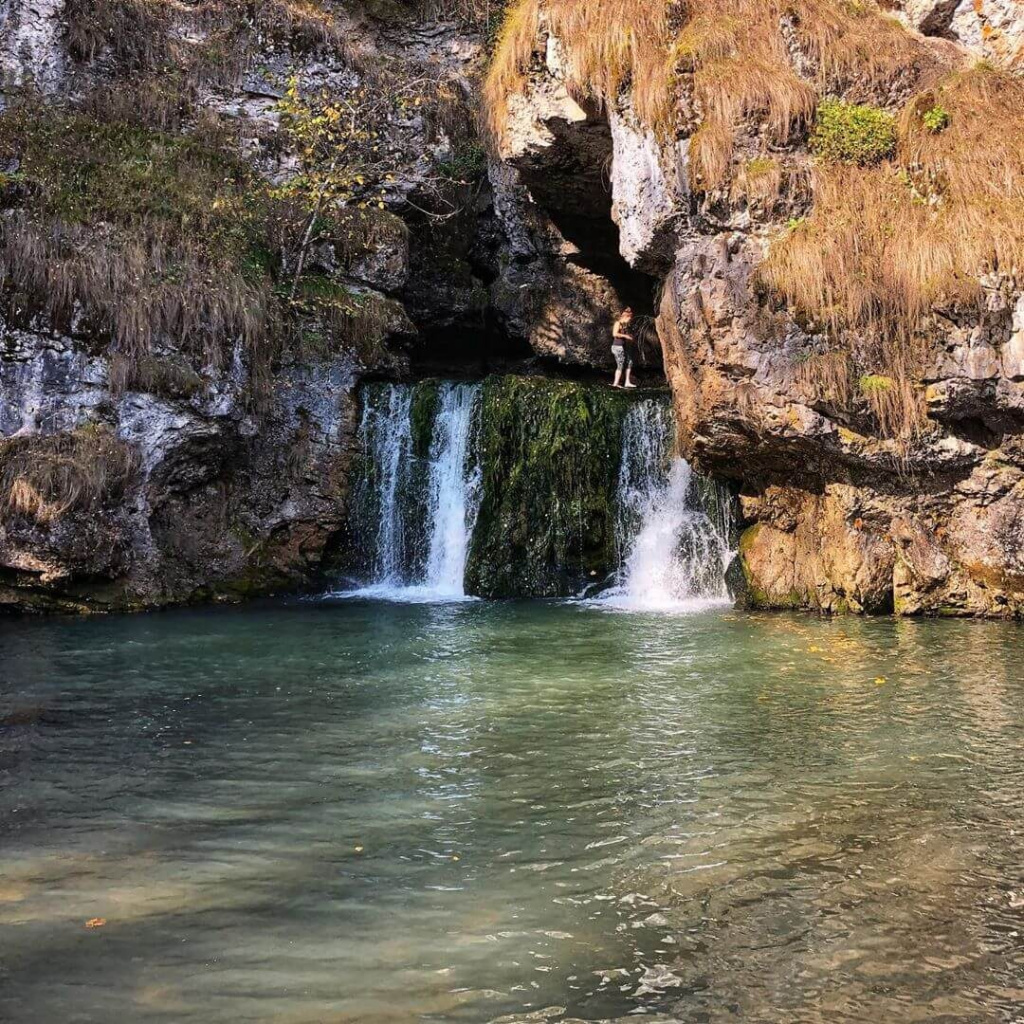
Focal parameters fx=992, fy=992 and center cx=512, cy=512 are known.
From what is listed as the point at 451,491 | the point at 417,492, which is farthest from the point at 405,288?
the point at 451,491

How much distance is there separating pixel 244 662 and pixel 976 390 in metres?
8.24

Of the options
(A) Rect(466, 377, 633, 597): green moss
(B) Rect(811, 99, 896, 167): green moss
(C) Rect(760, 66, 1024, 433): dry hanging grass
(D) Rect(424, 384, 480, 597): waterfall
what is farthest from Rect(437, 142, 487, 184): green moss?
(C) Rect(760, 66, 1024, 433): dry hanging grass

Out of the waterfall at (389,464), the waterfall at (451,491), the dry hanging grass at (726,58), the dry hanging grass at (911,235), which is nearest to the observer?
the dry hanging grass at (911,235)

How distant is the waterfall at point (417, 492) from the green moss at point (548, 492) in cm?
35

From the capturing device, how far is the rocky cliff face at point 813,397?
36.4 feet

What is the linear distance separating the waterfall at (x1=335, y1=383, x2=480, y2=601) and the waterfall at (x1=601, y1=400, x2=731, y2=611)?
2.36 metres

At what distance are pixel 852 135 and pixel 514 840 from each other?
35.0 ft

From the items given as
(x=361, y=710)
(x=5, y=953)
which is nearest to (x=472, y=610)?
(x=361, y=710)

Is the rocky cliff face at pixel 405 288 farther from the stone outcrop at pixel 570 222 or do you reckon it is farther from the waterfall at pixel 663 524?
the waterfall at pixel 663 524

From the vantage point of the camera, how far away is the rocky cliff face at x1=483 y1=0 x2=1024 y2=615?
437 inches

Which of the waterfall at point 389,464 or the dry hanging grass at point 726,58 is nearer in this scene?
the dry hanging grass at point 726,58

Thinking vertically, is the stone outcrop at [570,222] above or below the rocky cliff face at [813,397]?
above

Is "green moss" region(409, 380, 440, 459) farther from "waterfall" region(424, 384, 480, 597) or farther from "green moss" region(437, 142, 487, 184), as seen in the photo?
"green moss" region(437, 142, 487, 184)

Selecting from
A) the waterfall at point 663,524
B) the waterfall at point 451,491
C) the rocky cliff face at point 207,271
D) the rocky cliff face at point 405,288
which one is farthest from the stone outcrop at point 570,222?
the waterfall at point 451,491
